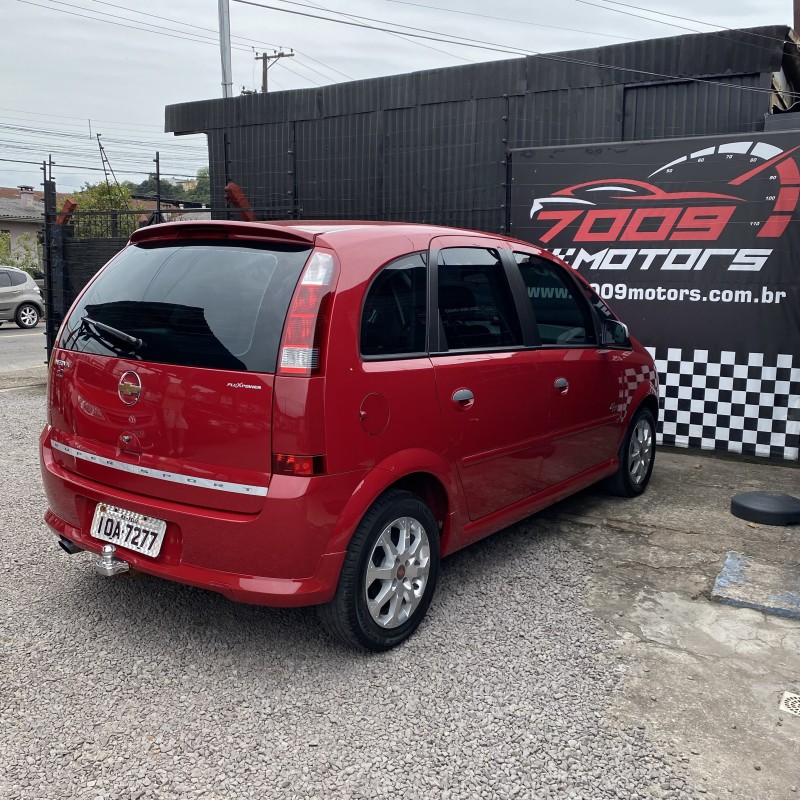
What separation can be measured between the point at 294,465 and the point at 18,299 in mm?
19005

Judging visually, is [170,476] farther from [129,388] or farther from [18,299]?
[18,299]

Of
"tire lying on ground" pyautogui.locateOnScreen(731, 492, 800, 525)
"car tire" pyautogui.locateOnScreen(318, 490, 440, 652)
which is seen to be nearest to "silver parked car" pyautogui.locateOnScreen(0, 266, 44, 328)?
"tire lying on ground" pyautogui.locateOnScreen(731, 492, 800, 525)

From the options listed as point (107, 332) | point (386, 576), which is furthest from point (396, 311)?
point (107, 332)

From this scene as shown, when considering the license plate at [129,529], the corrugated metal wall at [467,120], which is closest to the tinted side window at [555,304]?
the license plate at [129,529]

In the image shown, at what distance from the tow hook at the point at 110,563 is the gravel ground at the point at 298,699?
1.14ft

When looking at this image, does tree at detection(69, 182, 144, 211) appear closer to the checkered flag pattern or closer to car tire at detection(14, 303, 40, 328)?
car tire at detection(14, 303, 40, 328)

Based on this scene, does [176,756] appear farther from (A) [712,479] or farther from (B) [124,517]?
(A) [712,479]

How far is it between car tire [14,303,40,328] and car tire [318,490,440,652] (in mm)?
18842

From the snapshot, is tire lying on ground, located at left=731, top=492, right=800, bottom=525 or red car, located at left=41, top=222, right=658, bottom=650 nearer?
red car, located at left=41, top=222, right=658, bottom=650

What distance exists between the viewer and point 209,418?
9.71 feet

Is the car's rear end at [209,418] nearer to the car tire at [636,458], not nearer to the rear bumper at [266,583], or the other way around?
the rear bumper at [266,583]

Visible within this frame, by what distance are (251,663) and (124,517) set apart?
77cm

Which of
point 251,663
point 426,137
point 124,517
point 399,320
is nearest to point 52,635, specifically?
point 124,517

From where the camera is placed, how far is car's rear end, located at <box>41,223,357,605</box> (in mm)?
2896
